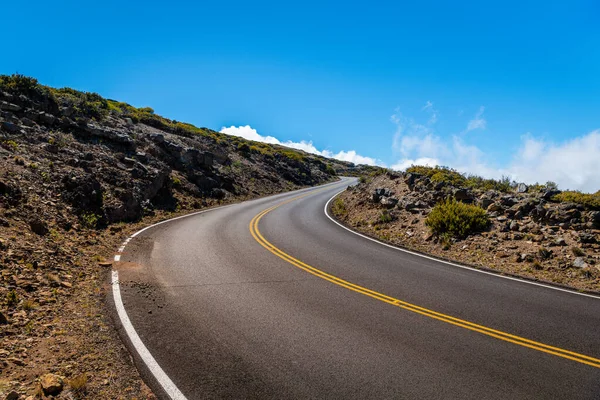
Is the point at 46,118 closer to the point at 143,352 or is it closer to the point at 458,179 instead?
the point at 143,352

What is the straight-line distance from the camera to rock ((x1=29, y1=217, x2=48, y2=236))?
995cm

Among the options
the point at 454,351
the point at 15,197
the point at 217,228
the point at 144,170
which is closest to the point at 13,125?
the point at 144,170

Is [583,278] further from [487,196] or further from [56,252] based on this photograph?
[56,252]

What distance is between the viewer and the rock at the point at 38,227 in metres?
9.95

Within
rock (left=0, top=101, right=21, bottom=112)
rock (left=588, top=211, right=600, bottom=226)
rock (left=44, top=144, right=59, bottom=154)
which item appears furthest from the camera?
rock (left=0, top=101, right=21, bottom=112)

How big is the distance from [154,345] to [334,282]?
4.76m

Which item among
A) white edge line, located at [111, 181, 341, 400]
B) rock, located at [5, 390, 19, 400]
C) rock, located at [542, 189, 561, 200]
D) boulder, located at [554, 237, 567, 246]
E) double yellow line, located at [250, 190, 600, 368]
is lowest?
rock, located at [5, 390, 19, 400]

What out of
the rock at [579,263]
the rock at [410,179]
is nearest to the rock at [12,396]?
the rock at [579,263]

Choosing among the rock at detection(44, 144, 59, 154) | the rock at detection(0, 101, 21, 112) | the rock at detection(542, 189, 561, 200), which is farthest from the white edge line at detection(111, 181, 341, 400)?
the rock at detection(0, 101, 21, 112)

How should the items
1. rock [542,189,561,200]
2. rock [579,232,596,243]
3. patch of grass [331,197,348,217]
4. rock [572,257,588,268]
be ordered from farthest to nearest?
patch of grass [331,197,348,217], rock [542,189,561,200], rock [579,232,596,243], rock [572,257,588,268]

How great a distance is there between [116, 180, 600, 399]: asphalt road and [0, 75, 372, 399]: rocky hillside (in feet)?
2.65

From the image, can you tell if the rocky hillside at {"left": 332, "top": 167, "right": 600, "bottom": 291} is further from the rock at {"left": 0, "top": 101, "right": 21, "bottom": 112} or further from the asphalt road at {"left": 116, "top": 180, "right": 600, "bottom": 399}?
the rock at {"left": 0, "top": 101, "right": 21, "bottom": 112}

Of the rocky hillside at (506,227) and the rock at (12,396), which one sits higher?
the rocky hillside at (506,227)

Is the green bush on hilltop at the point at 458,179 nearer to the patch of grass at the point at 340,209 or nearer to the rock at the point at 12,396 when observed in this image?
the patch of grass at the point at 340,209
